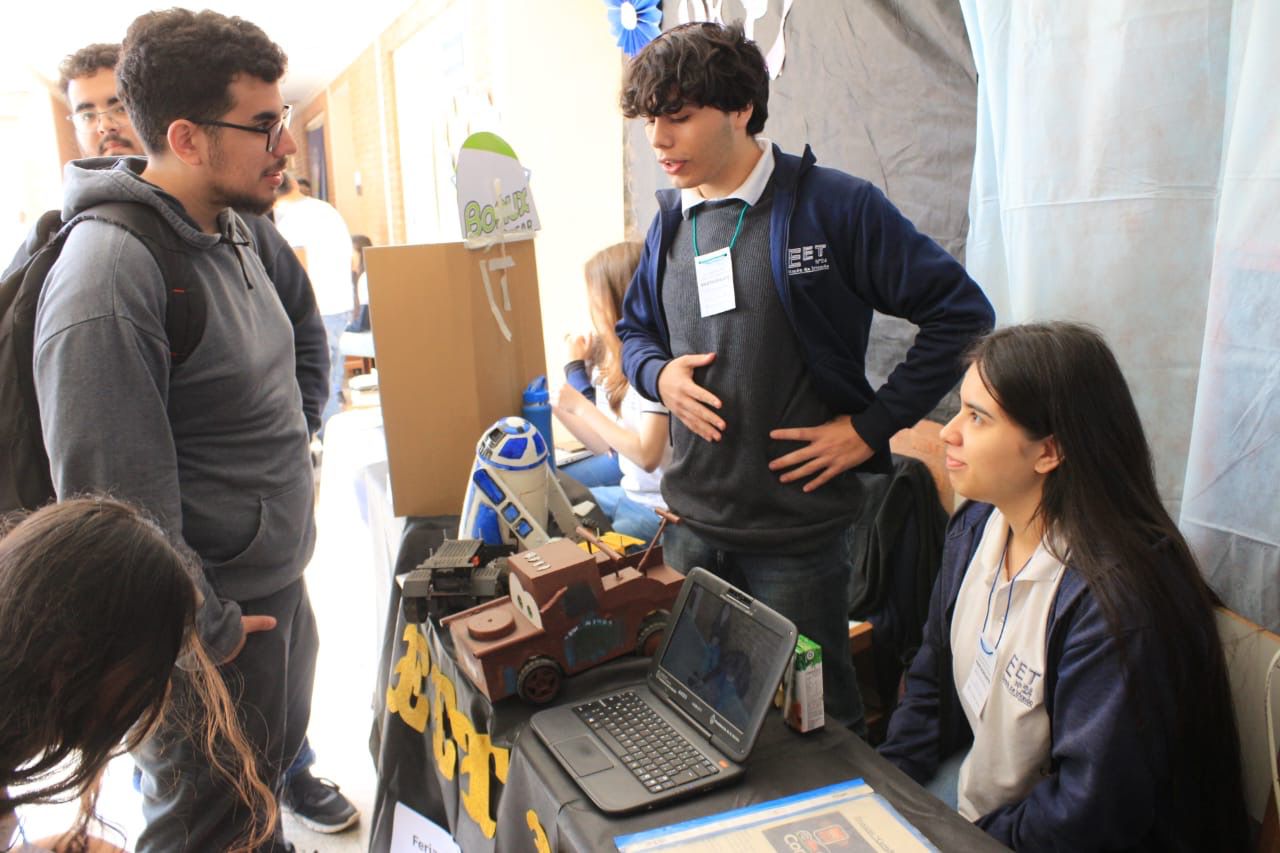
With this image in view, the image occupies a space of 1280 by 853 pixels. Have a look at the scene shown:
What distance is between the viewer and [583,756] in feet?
3.23

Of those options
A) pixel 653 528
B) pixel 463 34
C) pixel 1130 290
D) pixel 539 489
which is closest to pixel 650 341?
pixel 539 489

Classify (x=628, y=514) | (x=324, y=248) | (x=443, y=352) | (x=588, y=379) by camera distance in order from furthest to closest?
1. (x=324, y=248)
2. (x=588, y=379)
3. (x=628, y=514)
4. (x=443, y=352)

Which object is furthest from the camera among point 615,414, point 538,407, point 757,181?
point 615,414

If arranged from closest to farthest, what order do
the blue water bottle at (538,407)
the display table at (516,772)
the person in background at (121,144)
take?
the display table at (516,772) → the person in background at (121,144) → the blue water bottle at (538,407)

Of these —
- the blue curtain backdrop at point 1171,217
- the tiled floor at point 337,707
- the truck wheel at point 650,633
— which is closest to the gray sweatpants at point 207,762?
the tiled floor at point 337,707

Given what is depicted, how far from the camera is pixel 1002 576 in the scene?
1214mm

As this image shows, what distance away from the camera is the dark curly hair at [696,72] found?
1.29 metres

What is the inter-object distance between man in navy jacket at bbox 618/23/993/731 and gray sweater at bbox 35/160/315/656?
2.18 feet

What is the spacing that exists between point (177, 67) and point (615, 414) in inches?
52.5

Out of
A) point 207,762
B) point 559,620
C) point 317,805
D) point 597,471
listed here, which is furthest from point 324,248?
point 559,620

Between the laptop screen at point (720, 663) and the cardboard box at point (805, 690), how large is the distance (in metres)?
0.07

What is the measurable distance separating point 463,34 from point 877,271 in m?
4.39

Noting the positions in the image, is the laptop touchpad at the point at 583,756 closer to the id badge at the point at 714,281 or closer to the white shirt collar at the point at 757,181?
the id badge at the point at 714,281

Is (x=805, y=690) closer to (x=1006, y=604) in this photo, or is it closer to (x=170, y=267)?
(x=1006, y=604)
